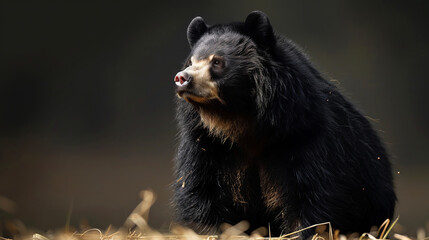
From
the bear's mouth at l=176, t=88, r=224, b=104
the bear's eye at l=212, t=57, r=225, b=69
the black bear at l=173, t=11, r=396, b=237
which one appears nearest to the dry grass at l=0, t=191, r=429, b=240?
the black bear at l=173, t=11, r=396, b=237

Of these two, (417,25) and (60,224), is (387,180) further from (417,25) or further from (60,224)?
(60,224)

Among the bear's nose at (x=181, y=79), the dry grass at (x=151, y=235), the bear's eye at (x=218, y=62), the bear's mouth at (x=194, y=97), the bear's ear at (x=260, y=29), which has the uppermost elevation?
the bear's ear at (x=260, y=29)

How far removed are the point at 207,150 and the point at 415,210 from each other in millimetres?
3956

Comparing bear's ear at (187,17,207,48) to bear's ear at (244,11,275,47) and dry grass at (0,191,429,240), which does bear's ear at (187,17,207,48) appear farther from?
dry grass at (0,191,429,240)

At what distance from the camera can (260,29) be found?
17.8 feet

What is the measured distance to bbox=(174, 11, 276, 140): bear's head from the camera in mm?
5282

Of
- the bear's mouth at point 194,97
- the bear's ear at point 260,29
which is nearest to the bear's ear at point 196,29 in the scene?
the bear's ear at point 260,29

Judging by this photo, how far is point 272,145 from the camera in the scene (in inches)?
213

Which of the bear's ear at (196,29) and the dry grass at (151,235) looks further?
the bear's ear at (196,29)

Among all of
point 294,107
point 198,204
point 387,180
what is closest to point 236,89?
point 294,107

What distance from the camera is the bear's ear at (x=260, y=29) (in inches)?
212

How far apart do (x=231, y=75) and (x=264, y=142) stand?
1.64 feet

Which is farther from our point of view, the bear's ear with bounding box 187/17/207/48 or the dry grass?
the bear's ear with bounding box 187/17/207/48

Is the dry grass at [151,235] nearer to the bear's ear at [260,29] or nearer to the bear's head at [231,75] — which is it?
the bear's head at [231,75]
